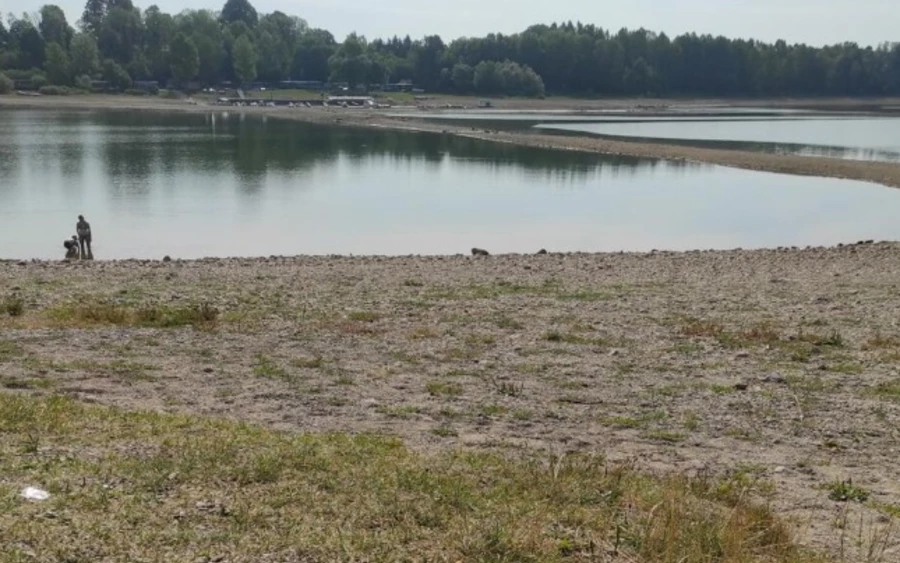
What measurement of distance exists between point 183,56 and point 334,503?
188253mm

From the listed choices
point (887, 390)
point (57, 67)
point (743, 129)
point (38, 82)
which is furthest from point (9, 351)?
point (57, 67)

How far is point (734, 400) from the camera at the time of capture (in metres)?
12.4

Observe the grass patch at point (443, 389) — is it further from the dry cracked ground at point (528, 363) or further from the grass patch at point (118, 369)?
the grass patch at point (118, 369)

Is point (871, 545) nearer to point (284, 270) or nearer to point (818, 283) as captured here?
point (818, 283)

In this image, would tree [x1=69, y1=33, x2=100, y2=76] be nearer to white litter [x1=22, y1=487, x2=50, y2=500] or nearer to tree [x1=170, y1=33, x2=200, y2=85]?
tree [x1=170, y1=33, x2=200, y2=85]

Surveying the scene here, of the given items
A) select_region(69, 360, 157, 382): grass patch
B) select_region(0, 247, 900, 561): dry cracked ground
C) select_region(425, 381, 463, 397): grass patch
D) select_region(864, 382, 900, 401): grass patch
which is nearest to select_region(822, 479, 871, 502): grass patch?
select_region(0, 247, 900, 561): dry cracked ground

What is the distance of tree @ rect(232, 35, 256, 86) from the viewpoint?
195m

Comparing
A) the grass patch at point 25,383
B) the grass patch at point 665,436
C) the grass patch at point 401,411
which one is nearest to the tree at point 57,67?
the grass patch at point 25,383

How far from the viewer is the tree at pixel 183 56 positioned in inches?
7215

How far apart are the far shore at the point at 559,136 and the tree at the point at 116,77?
13457 mm

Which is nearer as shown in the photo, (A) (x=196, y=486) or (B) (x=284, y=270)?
(A) (x=196, y=486)

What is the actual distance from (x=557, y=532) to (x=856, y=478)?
154 inches

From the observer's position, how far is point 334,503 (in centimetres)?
764

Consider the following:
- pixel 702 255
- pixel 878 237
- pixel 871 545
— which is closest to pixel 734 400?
pixel 871 545
